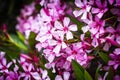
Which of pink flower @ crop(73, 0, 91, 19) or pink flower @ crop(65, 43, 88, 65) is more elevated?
pink flower @ crop(73, 0, 91, 19)

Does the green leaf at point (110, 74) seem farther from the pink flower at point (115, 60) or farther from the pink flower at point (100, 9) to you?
the pink flower at point (100, 9)

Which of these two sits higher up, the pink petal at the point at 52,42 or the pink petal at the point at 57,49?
the pink petal at the point at 52,42

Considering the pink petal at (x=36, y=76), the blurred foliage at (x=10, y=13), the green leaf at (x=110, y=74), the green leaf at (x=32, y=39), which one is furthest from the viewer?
the blurred foliage at (x=10, y=13)

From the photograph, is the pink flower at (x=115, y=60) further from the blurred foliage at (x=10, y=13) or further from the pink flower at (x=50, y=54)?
the blurred foliage at (x=10, y=13)

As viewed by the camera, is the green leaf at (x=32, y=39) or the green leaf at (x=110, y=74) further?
the green leaf at (x=32, y=39)

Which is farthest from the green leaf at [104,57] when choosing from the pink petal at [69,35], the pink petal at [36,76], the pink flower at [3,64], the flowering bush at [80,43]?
the pink flower at [3,64]

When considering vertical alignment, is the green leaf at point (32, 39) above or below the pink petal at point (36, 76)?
above

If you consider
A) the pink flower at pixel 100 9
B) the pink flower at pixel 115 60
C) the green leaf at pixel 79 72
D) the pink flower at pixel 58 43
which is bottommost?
the green leaf at pixel 79 72

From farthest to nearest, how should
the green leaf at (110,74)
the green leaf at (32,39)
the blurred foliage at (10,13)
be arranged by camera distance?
the blurred foliage at (10,13), the green leaf at (32,39), the green leaf at (110,74)

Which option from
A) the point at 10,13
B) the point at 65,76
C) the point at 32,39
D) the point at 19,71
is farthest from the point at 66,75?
the point at 10,13

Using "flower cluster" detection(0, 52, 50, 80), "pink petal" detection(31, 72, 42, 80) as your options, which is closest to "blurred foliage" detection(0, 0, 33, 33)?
"flower cluster" detection(0, 52, 50, 80)

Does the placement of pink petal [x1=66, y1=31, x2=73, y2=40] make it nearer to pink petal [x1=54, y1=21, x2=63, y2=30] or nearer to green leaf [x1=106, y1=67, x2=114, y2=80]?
pink petal [x1=54, y1=21, x2=63, y2=30]

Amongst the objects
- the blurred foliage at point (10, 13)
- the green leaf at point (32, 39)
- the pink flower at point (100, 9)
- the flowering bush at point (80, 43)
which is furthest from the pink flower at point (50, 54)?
the blurred foliage at point (10, 13)
